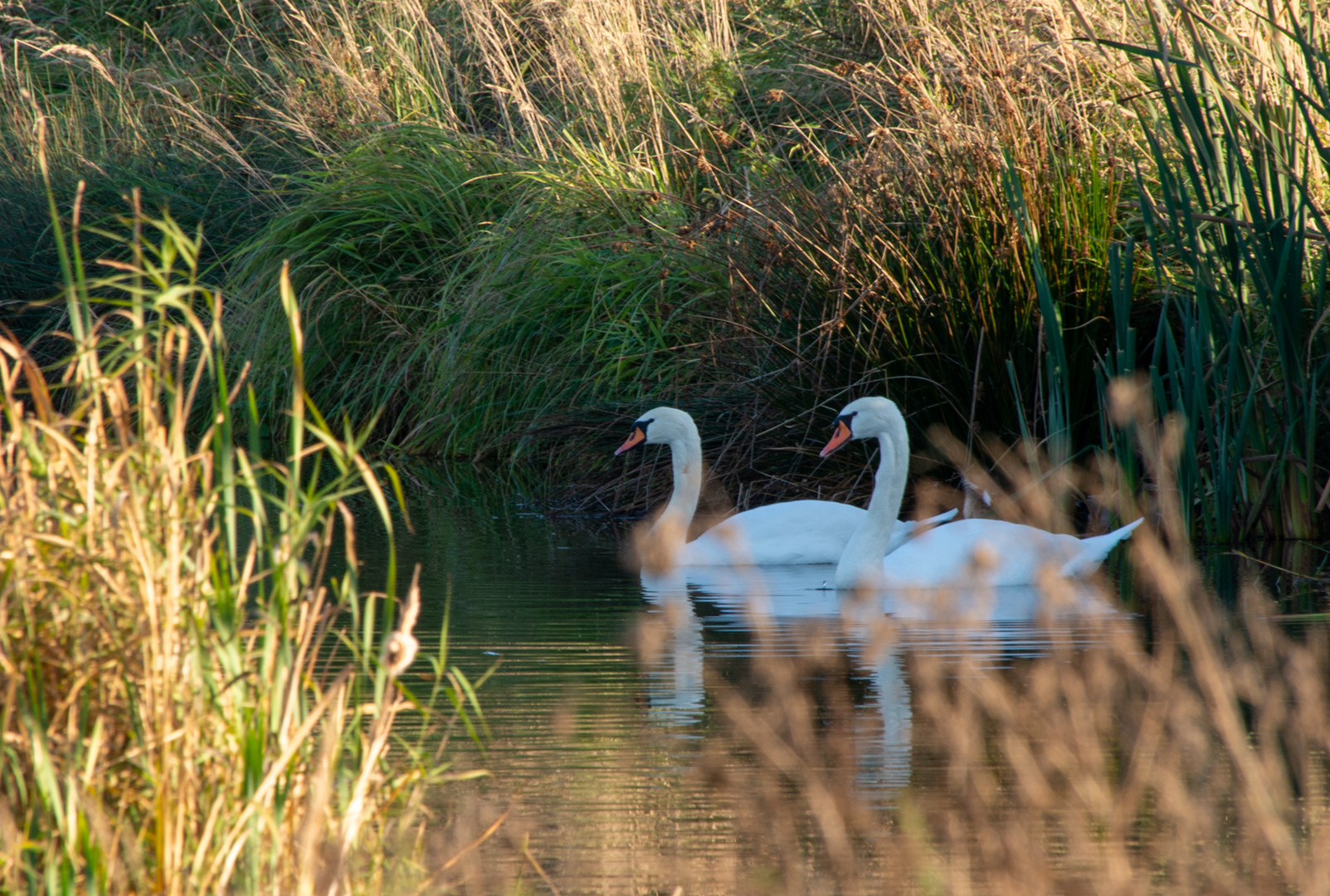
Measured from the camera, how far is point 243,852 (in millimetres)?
2160

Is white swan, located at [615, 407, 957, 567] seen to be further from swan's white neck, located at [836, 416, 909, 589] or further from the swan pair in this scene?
swan's white neck, located at [836, 416, 909, 589]

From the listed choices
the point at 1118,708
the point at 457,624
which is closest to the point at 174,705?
the point at 1118,708

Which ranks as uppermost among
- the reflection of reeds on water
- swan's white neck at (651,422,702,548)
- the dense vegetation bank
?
the dense vegetation bank

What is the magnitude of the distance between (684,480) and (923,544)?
1688mm

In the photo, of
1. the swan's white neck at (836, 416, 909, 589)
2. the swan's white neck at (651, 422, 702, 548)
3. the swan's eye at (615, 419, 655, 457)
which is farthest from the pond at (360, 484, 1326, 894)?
the swan's eye at (615, 419, 655, 457)

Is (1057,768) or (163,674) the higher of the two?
(163,674)

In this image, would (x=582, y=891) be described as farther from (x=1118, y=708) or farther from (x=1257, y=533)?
(x=1257, y=533)

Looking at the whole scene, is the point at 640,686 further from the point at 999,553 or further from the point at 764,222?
the point at 764,222

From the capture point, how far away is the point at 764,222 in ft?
25.4

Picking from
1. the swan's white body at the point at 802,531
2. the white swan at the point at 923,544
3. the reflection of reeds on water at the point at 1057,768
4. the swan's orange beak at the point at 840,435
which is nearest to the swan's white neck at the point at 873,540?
the white swan at the point at 923,544

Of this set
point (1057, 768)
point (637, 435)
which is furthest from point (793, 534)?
point (1057, 768)

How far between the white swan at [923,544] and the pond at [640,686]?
0.45ft

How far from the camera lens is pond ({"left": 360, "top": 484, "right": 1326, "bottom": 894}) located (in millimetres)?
2889

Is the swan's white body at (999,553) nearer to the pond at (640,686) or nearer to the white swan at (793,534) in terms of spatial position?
the pond at (640,686)
